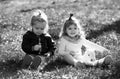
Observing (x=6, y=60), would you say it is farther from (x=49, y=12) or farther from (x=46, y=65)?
(x=49, y=12)

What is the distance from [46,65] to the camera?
35.2 feet

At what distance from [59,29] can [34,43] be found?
458cm

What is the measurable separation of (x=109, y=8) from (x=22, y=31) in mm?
8020

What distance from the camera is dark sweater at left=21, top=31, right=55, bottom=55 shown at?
10539 mm

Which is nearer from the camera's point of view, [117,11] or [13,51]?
[13,51]

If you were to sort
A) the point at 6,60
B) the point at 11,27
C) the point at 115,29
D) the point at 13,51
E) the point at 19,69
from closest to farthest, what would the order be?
the point at 19,69 → the point at 6,60 → the point at 13,51 → the point at 115,29 → the point at 11,27

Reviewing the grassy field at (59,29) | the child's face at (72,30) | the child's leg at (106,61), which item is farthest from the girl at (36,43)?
the child's leg at (106,61)

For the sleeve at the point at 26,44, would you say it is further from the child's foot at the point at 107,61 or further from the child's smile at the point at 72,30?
the child's foot at the point at 107,61

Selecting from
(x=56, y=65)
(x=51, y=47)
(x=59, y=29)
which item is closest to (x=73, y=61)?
(x=56, y=65)

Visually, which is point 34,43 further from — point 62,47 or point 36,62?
point 62,47

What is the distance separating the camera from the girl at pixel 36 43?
10.3 m

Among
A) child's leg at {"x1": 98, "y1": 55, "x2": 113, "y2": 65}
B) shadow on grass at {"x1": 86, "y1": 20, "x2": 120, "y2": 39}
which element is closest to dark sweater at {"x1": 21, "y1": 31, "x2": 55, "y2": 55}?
child's leg at {"x1": 98, "y1": 55, "x2": 113, "y2": 65}

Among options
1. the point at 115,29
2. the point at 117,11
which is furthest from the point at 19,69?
the point at 117,11

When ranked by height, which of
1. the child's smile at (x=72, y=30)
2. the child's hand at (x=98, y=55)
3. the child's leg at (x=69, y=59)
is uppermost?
the child's smile at (x=72, y=30)
